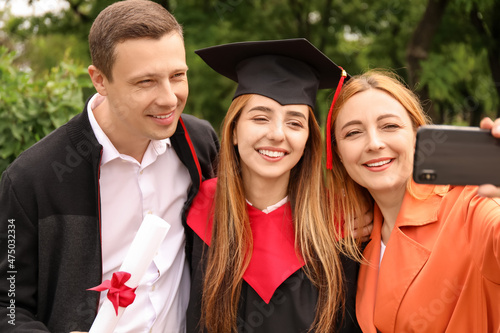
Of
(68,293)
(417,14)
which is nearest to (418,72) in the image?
(417,14)

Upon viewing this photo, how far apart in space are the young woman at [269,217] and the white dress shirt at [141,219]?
113mm

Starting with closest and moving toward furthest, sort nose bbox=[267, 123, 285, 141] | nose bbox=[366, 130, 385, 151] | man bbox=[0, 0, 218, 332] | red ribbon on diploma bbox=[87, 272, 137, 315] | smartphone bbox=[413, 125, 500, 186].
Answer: smartphone bbox=[413, 125, 500, 186] < red ribbon on diploma bbox=[87, 272, 137, 315] < man bbox=[0, 0, 218, 332] < nose bbox=[366, 130, 385, 151] < nose bbox=[267, 123, 285, 141]

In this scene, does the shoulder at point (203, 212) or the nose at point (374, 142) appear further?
the shoulder at point (203, 212)

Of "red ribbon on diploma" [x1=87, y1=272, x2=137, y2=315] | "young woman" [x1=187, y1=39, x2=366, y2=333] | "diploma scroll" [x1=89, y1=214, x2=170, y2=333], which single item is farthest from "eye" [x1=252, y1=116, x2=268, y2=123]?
"red ribbon on diploma" [x1=87, y1=272, x2=137, y2=315]

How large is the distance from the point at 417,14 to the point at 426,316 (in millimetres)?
7207

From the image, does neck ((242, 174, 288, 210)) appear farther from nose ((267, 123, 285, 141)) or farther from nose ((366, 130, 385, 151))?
nose ((366, 130, 385, 151))

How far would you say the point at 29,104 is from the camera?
3285mm

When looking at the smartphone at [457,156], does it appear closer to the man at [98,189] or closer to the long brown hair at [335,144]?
the long brown hair at [335,144]

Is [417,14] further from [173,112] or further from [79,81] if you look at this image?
[173,112]

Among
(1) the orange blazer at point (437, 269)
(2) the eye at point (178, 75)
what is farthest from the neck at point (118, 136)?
(1) the orange blazer at point (437, 269)

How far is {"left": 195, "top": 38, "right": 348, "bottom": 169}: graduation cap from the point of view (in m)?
2.63

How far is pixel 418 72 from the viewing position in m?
7.12

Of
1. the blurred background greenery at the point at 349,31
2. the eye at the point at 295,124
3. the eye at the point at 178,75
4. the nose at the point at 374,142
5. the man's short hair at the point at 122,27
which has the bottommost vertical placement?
the nose at the point at 374,142

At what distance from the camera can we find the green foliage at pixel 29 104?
125 inches
